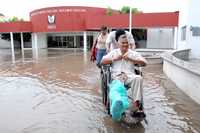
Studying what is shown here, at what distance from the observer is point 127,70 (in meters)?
4.02

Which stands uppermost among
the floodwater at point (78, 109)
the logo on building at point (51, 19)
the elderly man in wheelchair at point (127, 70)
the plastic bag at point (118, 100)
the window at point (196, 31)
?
the logo on building at point (51, 19)

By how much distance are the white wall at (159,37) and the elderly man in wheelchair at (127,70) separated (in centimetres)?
2196

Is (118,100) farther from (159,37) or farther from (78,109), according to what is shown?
(159,37)

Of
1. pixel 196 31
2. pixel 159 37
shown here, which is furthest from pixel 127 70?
pixel 159 37

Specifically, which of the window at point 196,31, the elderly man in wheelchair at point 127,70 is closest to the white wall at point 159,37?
the window at point 196,31

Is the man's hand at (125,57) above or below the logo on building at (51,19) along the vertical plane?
below

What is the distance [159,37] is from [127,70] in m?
22.5

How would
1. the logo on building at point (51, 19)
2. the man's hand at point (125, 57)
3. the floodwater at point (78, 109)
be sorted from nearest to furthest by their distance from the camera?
the floodwater at point (78, 109) < the man's hand at point (125, 57) < the logo on building at point (51, 19)

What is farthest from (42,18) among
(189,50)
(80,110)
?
(80,110)

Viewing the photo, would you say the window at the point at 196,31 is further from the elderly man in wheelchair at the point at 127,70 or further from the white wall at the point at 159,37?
A: the elderly man in wheelchair at the point at 127,70

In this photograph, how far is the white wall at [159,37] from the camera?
82.6ft

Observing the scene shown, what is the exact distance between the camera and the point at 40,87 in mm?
6758

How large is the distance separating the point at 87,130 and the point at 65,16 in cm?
2502

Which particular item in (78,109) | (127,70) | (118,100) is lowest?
(78,109)
